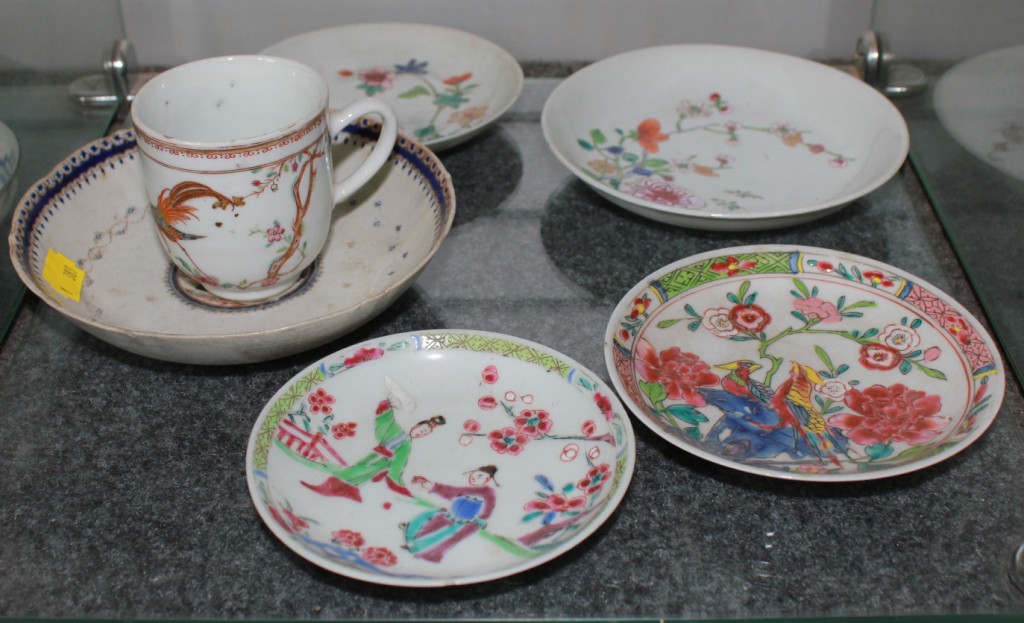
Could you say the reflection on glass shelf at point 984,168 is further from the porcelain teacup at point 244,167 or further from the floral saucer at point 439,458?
the porcelain teacup at point 244,167

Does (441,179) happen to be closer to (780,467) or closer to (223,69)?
(223,69)

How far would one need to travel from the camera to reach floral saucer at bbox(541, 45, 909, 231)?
2.24ft

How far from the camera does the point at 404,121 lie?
0.79 meters

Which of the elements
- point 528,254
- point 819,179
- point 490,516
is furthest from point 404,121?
point 490,516

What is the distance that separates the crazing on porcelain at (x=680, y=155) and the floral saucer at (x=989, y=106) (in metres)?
0.08

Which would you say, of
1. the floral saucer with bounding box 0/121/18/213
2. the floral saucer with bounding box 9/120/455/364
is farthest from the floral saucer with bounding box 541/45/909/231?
the floral saucer with bounding box 0/121/18/213

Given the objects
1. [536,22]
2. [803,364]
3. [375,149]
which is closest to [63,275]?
[375,149]

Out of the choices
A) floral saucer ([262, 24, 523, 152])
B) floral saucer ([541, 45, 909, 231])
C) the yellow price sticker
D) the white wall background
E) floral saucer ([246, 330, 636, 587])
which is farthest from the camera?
the white wall background

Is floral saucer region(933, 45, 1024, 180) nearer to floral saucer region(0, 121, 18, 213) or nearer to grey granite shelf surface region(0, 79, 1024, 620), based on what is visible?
grey granite shelf surface region(0, 79, 1024, 620)

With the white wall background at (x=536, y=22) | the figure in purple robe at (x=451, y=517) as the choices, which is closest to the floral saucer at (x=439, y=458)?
the figure in purple robe at (x=451, y=517)

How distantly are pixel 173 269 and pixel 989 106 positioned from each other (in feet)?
1.75

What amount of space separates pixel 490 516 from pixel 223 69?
29 centimetres

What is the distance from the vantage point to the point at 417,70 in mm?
844

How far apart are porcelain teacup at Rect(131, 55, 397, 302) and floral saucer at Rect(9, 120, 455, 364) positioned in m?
0.02
